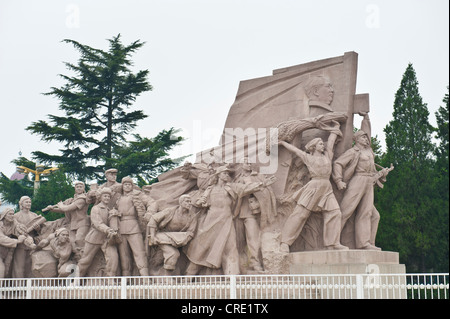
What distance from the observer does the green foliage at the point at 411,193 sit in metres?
17.8

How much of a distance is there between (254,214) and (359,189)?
69.3 inches

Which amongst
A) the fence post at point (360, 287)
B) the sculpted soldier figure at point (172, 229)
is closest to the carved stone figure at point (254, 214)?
the sculpted soldier figure at point (172, 229)

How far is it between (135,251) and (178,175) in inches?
63.5

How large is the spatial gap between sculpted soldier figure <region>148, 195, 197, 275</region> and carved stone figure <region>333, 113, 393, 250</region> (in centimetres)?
249

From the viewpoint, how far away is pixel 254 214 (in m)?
10.5

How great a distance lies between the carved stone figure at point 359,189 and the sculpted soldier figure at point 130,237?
11.1ft

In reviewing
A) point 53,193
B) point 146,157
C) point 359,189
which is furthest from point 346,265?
point 53,193

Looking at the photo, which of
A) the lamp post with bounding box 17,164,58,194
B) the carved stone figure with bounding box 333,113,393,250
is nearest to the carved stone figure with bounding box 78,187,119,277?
the carved stone figure with bounding box 333,113,393,250

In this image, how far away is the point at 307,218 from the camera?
10.4 meters

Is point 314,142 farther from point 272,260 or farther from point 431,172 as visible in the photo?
point 431,172

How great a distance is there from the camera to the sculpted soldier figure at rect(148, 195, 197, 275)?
409 inches

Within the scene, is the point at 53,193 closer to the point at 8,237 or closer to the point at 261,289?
the point at 8,237

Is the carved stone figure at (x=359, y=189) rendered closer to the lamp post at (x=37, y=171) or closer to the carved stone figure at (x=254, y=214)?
the carved stone figure at (x=254, y=214)

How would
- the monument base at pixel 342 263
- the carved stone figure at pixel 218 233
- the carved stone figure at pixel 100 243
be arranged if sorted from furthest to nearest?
1. the carved stone figure at pixel 100 243
2. the carved stone figure at pixel 218 233
3. the monument base at pixel 342 263
